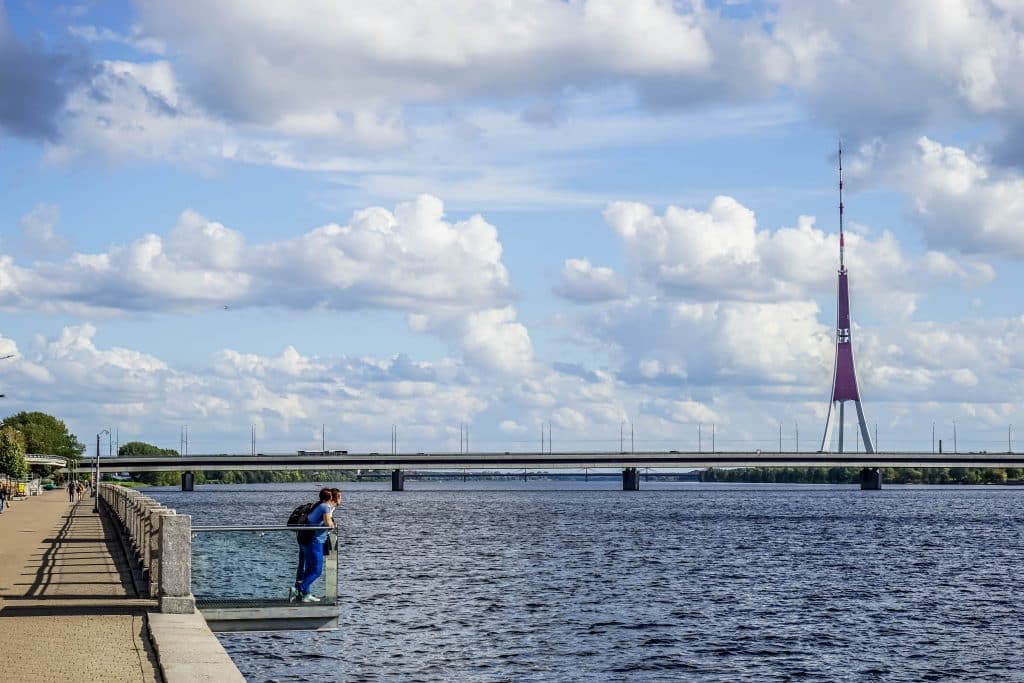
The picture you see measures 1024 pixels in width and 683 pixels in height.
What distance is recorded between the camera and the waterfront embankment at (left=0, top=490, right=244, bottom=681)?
19078 mm

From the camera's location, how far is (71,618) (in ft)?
80.9

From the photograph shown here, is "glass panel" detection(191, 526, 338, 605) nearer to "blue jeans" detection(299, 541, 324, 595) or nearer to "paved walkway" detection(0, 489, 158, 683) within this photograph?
"blue jeans" detection(299, 541, 324, 595)

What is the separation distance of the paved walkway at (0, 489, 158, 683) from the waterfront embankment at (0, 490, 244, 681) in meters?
0.01

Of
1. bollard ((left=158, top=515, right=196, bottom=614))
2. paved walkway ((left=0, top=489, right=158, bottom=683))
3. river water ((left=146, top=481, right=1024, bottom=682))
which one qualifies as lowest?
river water ((left=146, top=481, right=1024, bottom=682))

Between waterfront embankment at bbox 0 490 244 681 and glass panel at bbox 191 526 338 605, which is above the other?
glass panel at bbox 191 526 338 605

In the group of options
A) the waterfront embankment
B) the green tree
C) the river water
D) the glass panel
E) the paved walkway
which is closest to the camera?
the waterfront embankment

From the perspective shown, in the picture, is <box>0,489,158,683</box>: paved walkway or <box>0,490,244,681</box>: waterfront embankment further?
<box>0,489,158,683</box>: paved walkway

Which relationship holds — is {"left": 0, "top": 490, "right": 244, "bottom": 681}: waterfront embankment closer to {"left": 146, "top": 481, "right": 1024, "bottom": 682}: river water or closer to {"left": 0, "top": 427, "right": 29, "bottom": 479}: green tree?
{"left": 146, "top": 481, "right": 1024, "bottom": 682}: river water

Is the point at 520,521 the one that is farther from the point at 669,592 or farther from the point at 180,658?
the point at 180,658

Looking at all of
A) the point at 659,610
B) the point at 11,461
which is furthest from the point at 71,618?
the point at 11,461

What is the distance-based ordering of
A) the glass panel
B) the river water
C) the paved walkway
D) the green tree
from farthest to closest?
the green tree, the river water, the glass panel, the paved walkway

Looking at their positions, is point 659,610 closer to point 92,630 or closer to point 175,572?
point 175,572

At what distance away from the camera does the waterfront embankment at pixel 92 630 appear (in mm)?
19078

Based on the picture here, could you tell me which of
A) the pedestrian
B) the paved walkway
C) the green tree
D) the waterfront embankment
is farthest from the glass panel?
the green tree
